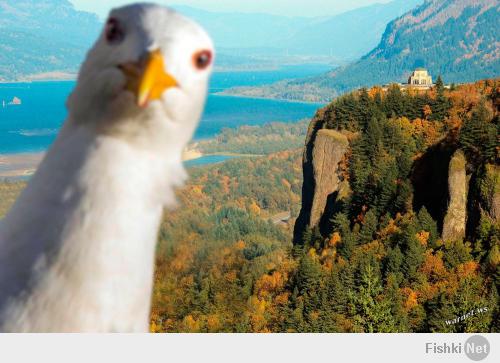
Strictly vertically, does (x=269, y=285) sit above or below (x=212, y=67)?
below

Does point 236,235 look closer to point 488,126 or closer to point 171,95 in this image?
point 488,126

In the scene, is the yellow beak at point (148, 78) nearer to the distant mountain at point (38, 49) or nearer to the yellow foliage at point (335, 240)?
the yellow foliage at point (335, 240)

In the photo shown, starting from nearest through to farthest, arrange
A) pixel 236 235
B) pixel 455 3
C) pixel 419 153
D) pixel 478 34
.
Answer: pixel 419 153
pixel 236 235
pixel 478 34
pixel 455 3

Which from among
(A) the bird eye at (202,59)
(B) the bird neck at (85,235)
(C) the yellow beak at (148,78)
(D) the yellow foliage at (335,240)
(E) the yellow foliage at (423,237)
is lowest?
(D) the yellow foliage at (335,240)

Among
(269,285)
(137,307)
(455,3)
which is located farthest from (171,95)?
(455,3)

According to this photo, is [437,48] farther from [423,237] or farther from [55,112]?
[423,237]

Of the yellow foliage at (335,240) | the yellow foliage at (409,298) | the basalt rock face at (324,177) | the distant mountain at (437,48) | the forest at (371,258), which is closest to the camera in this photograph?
the forest at (371,258)

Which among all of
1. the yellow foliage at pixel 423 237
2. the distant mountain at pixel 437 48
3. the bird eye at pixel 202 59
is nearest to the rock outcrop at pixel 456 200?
the yellow foliage at pixel 423 237
